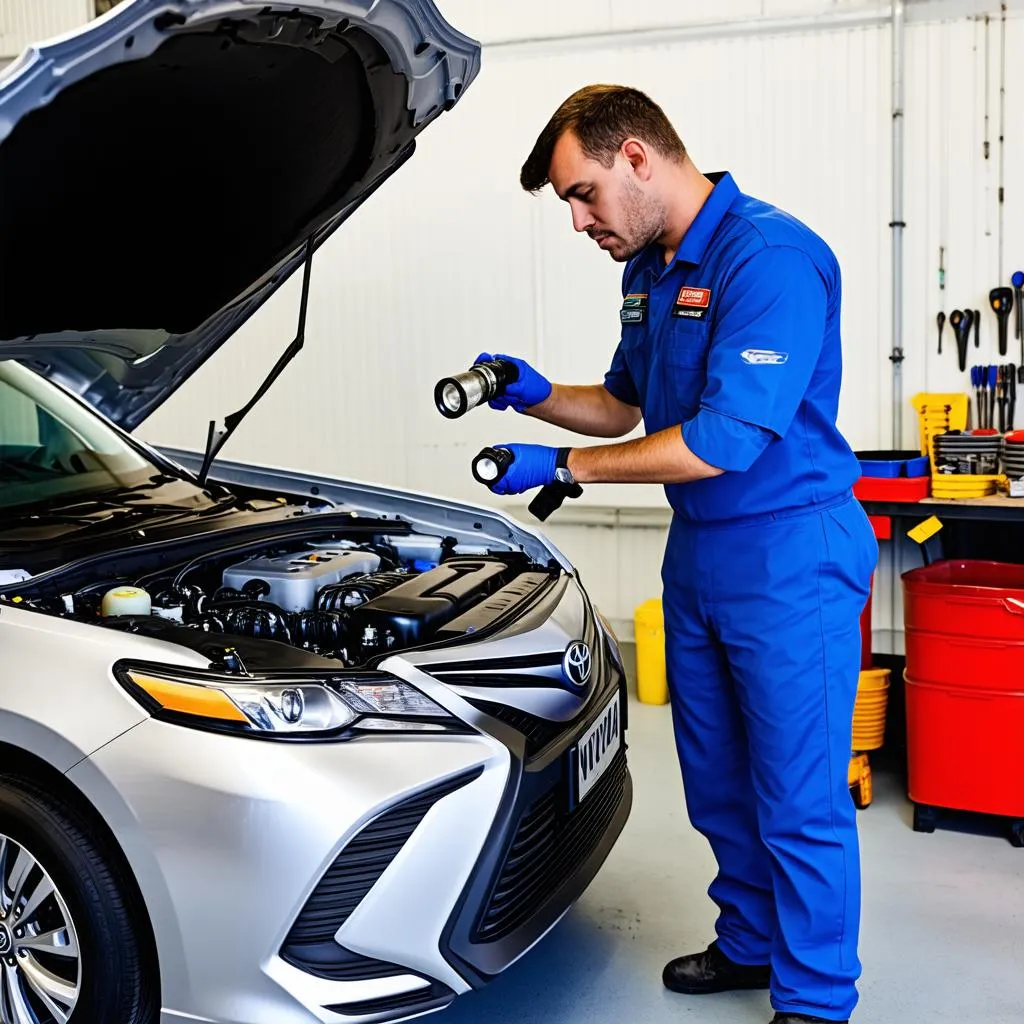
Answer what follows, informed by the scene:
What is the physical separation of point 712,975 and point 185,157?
1.84 m

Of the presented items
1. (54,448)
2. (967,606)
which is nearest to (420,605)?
(54,448)

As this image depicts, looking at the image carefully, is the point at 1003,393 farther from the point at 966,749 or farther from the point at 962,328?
the point at 966,749

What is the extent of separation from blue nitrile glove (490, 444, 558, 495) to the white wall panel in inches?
176

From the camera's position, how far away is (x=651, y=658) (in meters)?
3.98

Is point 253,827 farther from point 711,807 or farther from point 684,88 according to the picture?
point 684,88

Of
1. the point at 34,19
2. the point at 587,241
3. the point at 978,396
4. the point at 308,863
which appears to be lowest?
the point at 308,863

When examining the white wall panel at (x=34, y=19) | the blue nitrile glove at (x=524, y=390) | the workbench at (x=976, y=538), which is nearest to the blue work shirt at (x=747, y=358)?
the blue nitrile glove at (x=524, y=390)

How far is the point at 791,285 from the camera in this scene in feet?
6.05

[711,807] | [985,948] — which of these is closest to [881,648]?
[985,948]

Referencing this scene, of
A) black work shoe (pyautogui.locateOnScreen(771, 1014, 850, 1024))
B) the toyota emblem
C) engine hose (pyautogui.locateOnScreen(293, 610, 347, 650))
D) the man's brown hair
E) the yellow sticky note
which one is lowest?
black work shoe (pyautogui.locateOnScreen(771, 1014, 850, 1024))

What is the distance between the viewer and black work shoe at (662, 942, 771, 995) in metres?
2.16

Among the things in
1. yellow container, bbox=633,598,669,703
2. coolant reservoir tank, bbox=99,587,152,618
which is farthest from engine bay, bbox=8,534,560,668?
yellow container, bbox=633,598,669,703

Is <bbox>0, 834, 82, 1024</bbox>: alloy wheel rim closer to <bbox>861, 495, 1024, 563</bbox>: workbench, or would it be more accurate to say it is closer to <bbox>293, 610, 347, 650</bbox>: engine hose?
<bbox>293, 610, 347, 650</bbox>: engine hose

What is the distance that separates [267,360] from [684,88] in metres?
2.14
